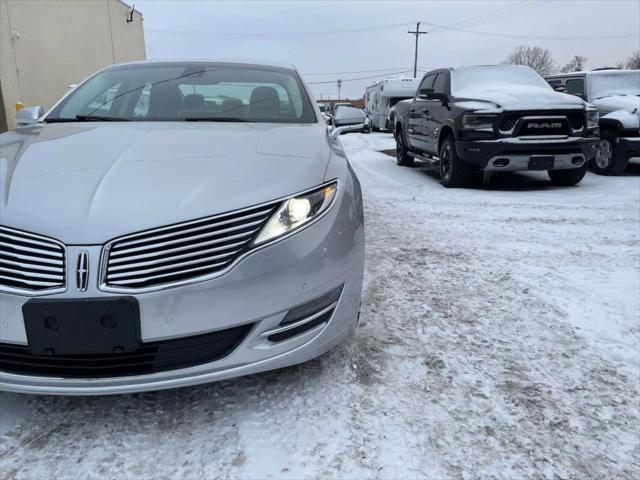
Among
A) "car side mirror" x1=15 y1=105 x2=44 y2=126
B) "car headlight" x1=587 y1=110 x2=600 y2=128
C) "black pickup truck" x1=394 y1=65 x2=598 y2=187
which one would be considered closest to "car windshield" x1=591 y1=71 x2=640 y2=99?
"black pickup truck" x1=394 y1=65 x2=598 y2=187

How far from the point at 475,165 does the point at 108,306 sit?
246 inches

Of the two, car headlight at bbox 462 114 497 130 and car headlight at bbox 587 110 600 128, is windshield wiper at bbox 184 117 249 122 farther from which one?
car headlight at bbox 587 110 600 128

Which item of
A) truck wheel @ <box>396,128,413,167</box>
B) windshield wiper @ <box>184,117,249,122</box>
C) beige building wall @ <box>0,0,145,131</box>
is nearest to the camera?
windshield wiper @ <box>184,117,249,122</box>

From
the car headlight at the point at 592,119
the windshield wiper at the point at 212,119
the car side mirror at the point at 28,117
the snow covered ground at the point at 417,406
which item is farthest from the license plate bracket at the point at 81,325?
the car headlight at the point at 592,119

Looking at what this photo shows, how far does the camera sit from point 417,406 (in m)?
2.10

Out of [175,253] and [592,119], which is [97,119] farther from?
[592,119]

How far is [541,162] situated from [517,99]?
897 millimetres

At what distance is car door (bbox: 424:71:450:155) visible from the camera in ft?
25.2

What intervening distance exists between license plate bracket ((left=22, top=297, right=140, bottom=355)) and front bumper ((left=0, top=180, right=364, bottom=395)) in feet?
0.09

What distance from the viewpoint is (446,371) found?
236cm

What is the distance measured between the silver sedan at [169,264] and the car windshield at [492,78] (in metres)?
6.22

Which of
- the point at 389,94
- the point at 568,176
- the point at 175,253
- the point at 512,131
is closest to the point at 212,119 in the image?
the point at 175,253

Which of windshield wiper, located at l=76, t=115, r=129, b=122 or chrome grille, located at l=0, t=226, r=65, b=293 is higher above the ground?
windshield wiper, located at l=76, t=115, r=129, b=122

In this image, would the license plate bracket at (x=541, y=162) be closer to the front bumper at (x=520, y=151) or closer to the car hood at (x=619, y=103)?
the front bumper at (x=520, y=151)
